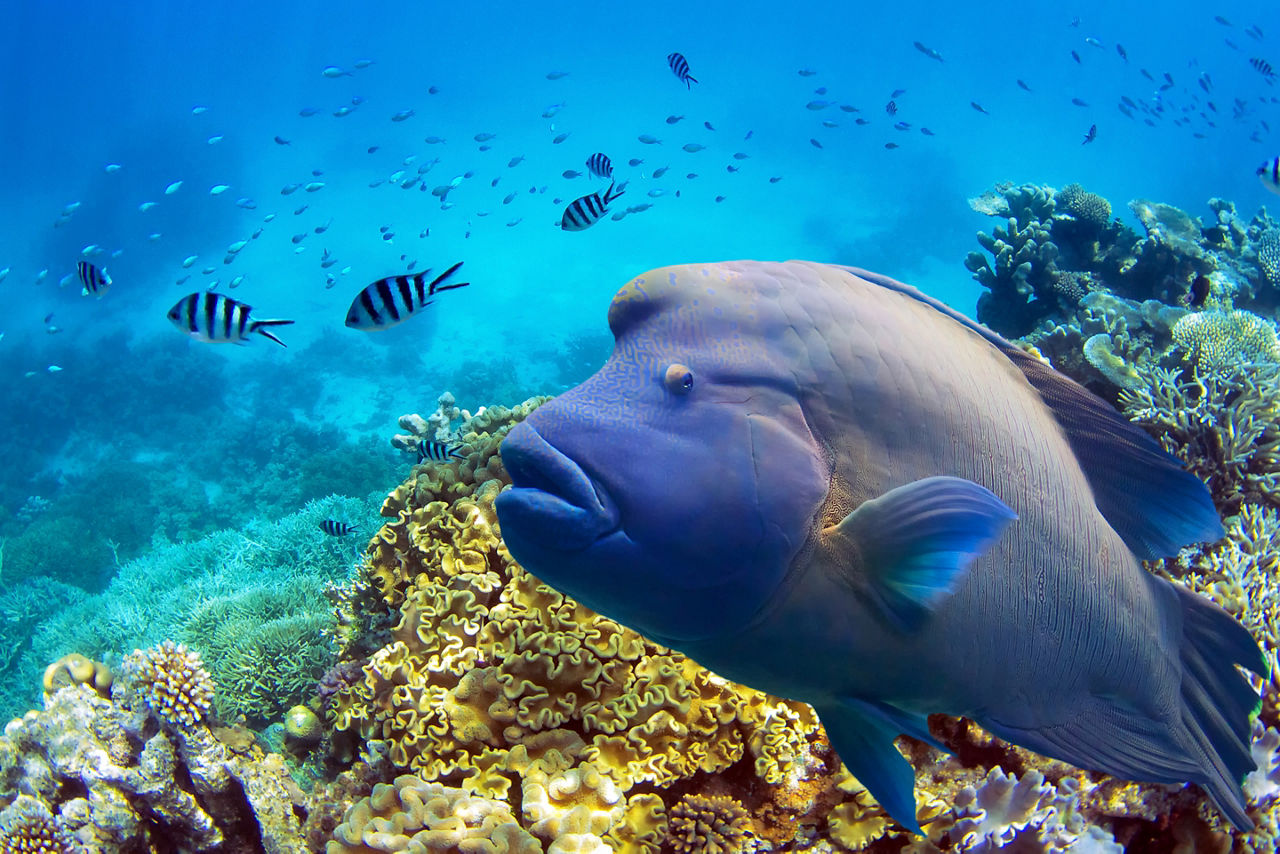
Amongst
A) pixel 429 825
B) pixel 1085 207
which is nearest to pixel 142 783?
pixel 429 825

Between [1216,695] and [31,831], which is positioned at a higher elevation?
[1216,695]

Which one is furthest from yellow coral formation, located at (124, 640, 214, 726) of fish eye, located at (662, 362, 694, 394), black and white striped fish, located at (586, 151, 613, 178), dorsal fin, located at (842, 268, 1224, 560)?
black and white striped fish, located at (586, 151, 613, 178)

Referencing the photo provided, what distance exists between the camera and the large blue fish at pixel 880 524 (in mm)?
1182

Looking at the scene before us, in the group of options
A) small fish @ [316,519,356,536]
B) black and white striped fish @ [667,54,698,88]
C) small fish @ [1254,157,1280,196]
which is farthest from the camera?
black and white striped fish @ [667,54,698,88]

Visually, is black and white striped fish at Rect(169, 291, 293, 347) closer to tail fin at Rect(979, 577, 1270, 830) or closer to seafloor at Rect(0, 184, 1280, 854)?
seafloor at Rect(0, 184, 1280, 854)

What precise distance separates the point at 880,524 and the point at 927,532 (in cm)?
8

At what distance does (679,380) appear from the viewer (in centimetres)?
126

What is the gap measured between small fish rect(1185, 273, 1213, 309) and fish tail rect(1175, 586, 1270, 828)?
6.81 meters

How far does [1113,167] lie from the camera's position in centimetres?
8500

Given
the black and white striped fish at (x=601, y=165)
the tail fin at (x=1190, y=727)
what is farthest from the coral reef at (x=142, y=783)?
the black and white striped fish at (x=601, y=165)

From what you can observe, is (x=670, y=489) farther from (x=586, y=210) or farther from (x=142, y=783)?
(x=586, y=210)

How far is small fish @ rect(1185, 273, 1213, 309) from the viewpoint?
6.86 metres

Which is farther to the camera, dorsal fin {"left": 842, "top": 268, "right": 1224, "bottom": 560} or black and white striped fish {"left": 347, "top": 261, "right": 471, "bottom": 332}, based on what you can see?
black and white striped fish {"left": 347, "top": 261, "right": 471, "bottom": 332}

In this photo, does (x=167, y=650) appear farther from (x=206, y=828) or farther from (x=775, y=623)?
(x=775, y=623)
